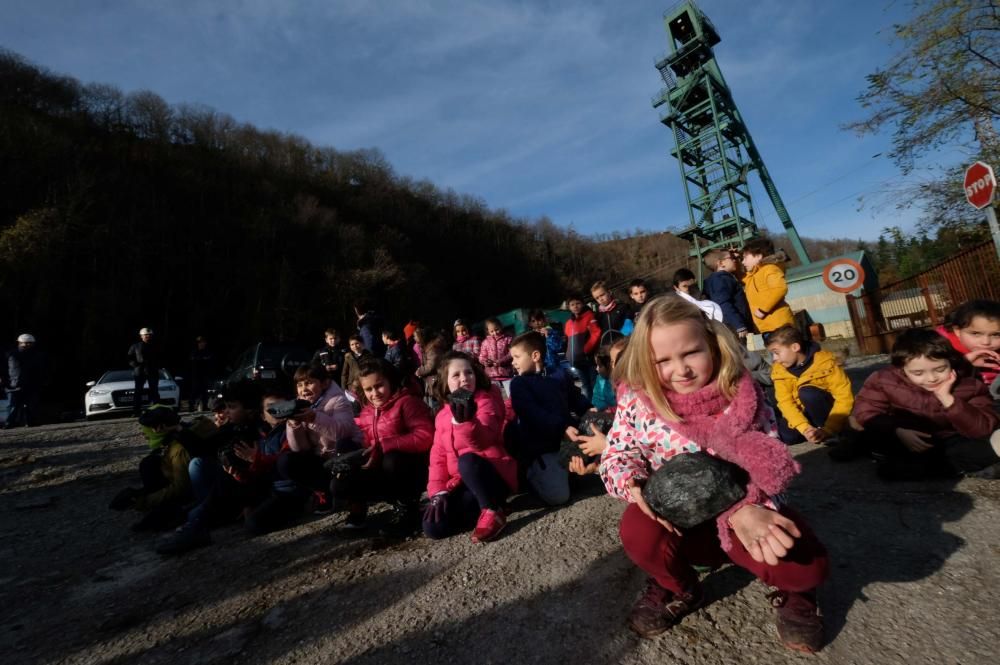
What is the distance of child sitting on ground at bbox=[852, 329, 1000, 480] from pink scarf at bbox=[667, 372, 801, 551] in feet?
5.90

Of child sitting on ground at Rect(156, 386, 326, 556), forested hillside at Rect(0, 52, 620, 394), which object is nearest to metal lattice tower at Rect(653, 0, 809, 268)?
forested hillside at Rect(0, 52, 620, 394)

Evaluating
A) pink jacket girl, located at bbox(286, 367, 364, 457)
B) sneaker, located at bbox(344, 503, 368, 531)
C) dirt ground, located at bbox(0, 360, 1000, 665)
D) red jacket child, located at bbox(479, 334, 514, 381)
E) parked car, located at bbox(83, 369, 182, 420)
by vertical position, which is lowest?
dirt ground, located at bbox(0, 360, 1000, 665)

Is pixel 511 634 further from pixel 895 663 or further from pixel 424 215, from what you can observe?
pixel 424 215

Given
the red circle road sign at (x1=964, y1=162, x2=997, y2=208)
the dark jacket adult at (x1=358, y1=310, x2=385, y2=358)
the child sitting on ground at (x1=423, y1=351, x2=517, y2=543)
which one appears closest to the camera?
the child sitting on ground at (x1=423, y1=351, x2=517, y2=543)

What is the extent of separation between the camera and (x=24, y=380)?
8.84m

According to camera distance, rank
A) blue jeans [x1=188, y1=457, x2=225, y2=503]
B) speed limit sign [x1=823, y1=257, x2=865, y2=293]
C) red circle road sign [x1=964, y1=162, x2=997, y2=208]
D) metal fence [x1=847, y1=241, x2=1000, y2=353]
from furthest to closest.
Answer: speed limit sign [x1=823, y1=257, x2=865, y2=293] → metal fence [x1=847, y1=241, x2=1000, y2=353] → red circle road sign [x1=964, y1=162, x2=997, y2=208] → blue jeans [x1=188, y1=457, x2=225, y2=503]

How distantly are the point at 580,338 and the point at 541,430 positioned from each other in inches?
122

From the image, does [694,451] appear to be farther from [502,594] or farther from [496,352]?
[496,352]

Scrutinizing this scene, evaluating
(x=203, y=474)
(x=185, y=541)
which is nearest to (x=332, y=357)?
(x=203, y=474)

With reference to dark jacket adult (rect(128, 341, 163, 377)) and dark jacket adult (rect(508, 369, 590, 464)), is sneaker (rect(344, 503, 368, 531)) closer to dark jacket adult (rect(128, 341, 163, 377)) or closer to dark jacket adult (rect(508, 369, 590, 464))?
dark jacket adult (rect(508, 369, 590, 464))

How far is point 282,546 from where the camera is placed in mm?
2760

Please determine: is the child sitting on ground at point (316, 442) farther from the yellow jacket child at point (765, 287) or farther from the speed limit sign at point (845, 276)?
the speed limit sign at point (845, 276)

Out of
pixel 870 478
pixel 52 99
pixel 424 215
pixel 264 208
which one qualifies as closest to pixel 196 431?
pixel 870 478

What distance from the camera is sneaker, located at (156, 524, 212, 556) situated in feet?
9.21
